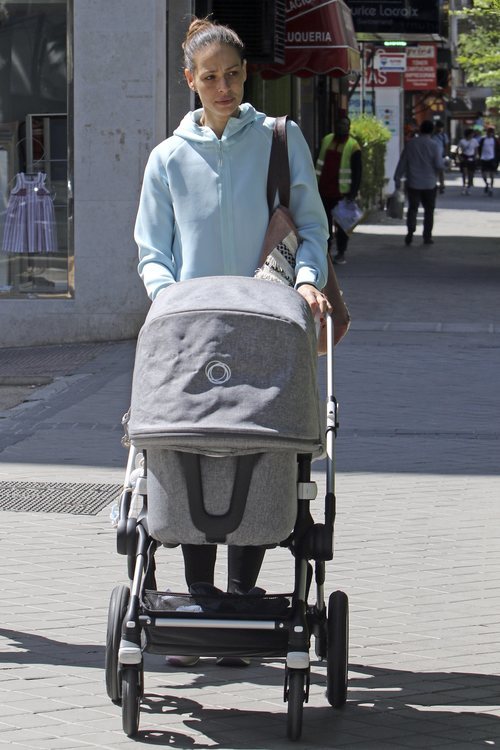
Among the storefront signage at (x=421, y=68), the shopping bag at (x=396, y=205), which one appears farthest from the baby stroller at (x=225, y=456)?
the storefront signage at (x=421, y=68)

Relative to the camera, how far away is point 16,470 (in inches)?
325

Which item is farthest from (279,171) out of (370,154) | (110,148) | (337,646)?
(370,154)

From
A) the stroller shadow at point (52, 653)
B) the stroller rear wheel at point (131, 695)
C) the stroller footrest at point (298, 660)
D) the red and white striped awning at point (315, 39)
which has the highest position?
the red and white striped awning at point (315, 39)

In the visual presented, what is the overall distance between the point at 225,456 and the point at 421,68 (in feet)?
138

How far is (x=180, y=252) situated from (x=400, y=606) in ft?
5.66

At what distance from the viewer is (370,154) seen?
2939 centimetres

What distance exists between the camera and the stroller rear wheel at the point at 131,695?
4.20 metres

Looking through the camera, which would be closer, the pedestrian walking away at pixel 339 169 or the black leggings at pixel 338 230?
the pedestrian walking away at pixel 339 169

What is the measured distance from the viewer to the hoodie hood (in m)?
4.62

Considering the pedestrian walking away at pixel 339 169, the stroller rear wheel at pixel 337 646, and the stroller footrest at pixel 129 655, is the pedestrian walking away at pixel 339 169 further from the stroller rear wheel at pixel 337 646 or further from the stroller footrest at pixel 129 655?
the stroller footrest at pixel 129 655

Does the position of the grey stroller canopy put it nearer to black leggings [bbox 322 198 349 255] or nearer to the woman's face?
the woman's face

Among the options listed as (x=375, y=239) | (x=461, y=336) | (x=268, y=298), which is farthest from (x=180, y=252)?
(x=375, y=239)

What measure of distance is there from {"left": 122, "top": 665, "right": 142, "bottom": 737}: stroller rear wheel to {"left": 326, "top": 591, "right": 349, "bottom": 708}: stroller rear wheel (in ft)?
1.93

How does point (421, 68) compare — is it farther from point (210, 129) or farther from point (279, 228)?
point (279, 228)
